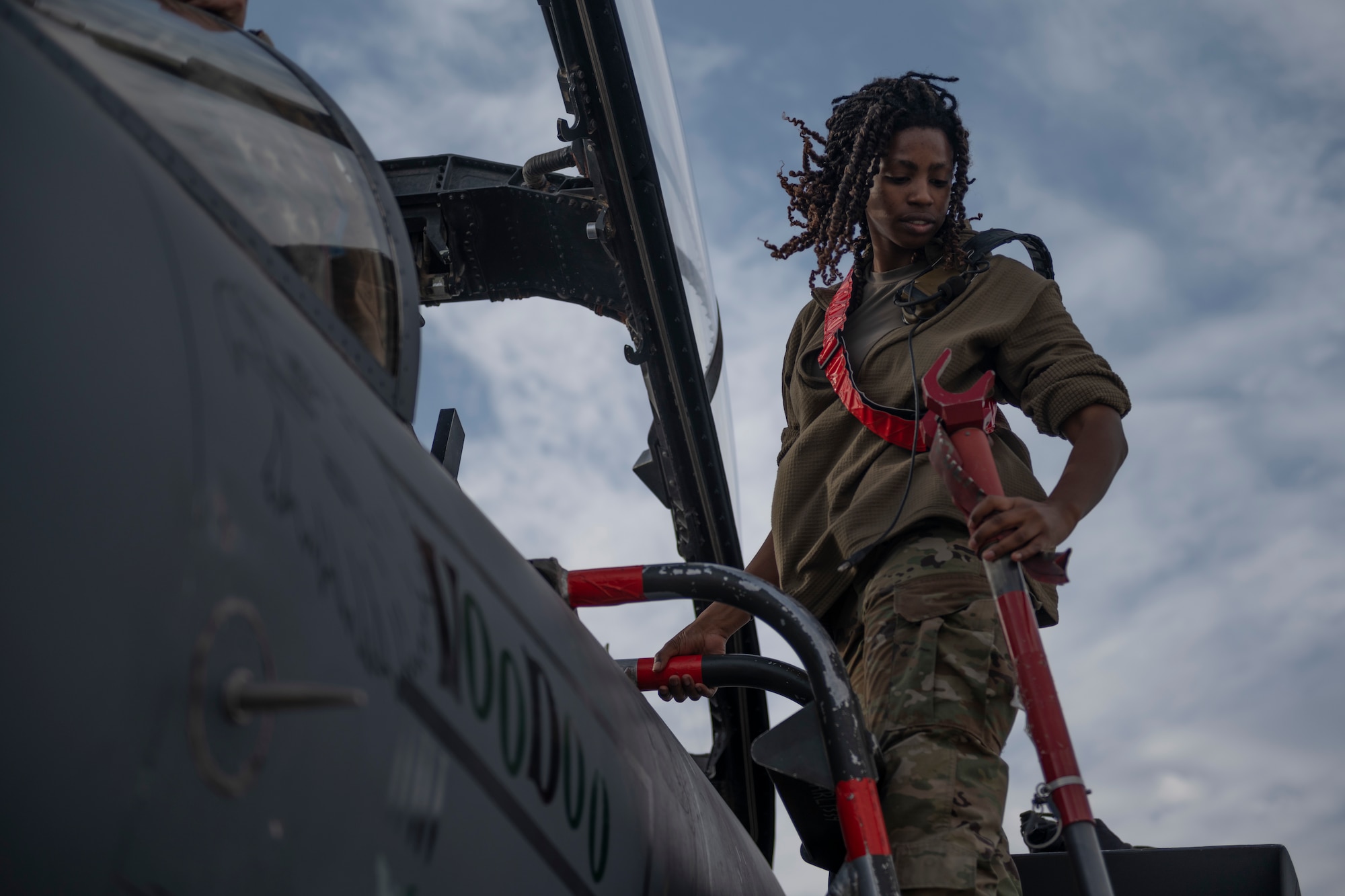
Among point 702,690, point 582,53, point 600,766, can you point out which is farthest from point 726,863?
point 582,53

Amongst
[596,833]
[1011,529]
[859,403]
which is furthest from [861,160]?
[596,833]

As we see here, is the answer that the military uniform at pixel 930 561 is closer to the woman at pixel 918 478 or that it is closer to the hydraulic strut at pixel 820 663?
the woman at pixel 918 478

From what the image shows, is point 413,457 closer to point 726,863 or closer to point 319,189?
point 319,189

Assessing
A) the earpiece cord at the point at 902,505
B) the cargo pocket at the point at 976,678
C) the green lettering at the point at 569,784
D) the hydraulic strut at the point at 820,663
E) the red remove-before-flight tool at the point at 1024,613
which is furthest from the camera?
the earpiece cord at the point at 902,505

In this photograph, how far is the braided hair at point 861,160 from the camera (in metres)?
2.83

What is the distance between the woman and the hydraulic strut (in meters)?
0.22

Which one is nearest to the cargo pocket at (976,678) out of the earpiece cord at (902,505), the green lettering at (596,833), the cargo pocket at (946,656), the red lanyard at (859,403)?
the cargo pocket at (946,656)

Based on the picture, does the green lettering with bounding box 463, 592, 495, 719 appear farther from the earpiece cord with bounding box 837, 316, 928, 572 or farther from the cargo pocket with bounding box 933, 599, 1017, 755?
the earpiece cord with bounding box 837, 316, 928, 572

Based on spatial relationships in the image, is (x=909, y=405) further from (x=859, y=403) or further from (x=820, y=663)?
(x=820, y=663)

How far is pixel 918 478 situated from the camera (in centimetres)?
225

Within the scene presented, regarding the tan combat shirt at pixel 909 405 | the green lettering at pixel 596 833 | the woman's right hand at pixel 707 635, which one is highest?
the tan combat shirt at pixel 909 405

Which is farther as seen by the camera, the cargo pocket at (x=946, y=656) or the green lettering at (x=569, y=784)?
the cargo pocket at (x=946, y=656)

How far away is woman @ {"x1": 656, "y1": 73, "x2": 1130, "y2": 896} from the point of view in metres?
1.89

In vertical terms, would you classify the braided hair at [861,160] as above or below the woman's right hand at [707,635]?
above
